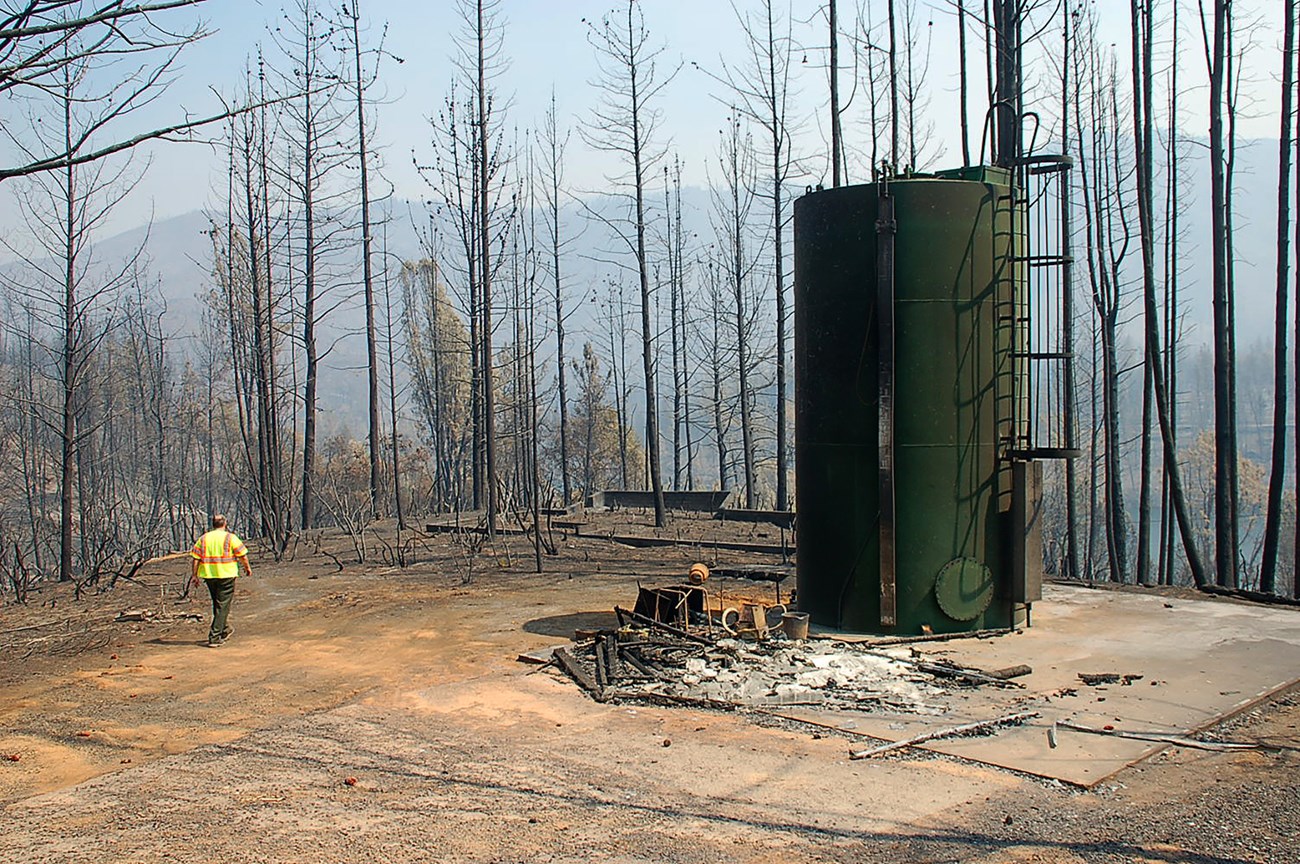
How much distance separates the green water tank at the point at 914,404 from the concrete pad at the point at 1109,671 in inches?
Result: 28.7

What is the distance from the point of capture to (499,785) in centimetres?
656

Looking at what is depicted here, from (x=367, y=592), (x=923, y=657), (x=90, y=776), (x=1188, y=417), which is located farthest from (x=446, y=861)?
(x=1188, y=417)

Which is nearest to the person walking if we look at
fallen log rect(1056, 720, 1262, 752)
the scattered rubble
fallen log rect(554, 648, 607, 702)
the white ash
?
fallen log rect(554, 648, 607, 702)

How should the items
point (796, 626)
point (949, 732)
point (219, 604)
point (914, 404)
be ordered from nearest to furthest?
point (949, 732) → point (796, 626) → point (914, 404) → point (219, 604)

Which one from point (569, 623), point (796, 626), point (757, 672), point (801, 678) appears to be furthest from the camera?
point (569, 623)

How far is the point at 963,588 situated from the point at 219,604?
8.31m

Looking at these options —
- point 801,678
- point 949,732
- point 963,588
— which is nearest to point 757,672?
point 801,678

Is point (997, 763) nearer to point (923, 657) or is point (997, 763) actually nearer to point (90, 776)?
point (923, 657)

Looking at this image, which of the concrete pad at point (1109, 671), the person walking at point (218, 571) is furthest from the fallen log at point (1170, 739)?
the person walking at point (218, 571)

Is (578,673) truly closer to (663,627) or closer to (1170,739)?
(663,627)

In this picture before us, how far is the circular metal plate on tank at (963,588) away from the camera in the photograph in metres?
10.3

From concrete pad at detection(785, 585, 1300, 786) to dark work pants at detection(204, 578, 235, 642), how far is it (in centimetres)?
726

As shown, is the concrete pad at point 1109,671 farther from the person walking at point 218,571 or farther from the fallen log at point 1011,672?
the person walking at point 218,571

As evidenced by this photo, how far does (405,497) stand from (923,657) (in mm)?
40574
